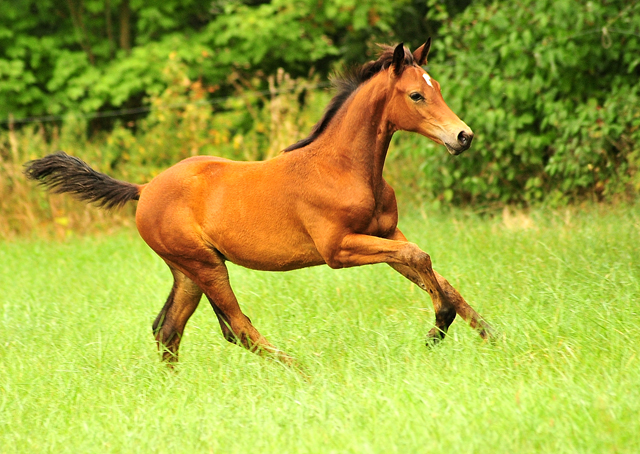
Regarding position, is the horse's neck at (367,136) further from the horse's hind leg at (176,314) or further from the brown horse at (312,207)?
the horse's hind leg at (176,314)

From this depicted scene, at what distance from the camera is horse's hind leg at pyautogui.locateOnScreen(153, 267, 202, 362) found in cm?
556

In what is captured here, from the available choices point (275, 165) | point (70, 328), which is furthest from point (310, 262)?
point (70, 328)

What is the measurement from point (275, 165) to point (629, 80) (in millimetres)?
5900

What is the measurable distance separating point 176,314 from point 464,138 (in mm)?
2378

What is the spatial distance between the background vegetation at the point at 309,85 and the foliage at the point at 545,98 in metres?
0.03

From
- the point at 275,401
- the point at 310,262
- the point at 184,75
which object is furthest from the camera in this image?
the point at 184,75

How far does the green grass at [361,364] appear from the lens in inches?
145

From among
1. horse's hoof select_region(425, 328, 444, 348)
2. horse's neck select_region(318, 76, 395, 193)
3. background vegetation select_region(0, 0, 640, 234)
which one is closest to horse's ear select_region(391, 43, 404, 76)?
horse's neck select_region(318, 76, 395, 193)

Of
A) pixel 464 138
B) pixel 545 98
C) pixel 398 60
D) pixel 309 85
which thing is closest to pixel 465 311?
pixel 464 138

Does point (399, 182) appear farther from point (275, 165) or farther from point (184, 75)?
point (275, 165)

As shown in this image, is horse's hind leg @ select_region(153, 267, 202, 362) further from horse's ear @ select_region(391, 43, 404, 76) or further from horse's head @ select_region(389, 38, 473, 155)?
horse's ear @ select_region(391, 43, 404, 76)

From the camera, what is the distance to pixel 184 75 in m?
13.4

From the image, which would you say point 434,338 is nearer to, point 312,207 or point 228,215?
point 312,207

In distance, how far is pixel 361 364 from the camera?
4.80 m
